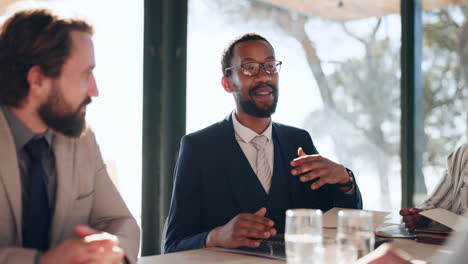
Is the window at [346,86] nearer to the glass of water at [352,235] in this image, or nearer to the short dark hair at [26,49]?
the short dark hair at [26,49]

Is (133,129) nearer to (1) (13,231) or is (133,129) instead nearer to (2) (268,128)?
(2) (268,128)

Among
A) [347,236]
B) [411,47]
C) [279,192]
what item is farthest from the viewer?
[411,47]

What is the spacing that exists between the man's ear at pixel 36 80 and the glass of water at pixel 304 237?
0.84 meters

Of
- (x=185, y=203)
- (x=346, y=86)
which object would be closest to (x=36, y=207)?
(x=185, y=203)

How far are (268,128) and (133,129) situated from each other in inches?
56.8

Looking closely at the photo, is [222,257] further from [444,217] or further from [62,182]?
[444,217]

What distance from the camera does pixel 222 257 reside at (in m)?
1.83

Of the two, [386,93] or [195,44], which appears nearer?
[195,44]

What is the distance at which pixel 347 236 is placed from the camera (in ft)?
4.68

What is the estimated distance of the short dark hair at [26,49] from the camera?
5.41ft

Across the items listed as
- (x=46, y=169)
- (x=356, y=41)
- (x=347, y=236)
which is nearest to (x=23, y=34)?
(x=46, y=169)

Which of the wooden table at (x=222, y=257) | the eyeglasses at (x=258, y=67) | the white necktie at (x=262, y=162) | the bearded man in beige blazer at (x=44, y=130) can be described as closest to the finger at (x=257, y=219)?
the wooden table at (x=222, y=257)

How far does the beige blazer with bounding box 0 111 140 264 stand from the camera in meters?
1.57

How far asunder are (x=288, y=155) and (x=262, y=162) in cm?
14
